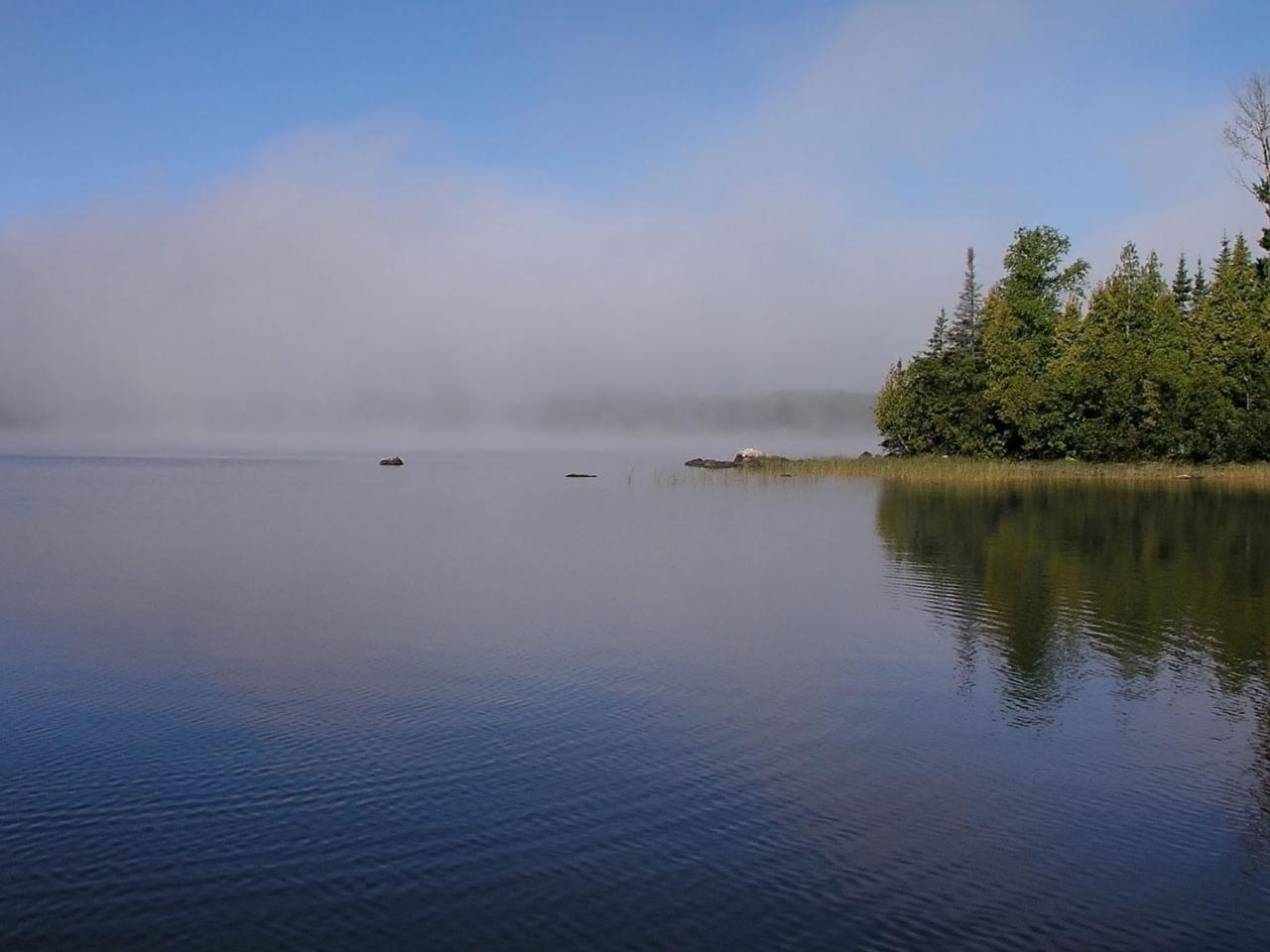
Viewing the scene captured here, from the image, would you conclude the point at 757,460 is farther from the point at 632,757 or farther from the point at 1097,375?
the point at 632,757

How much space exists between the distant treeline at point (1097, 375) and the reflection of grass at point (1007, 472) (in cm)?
202

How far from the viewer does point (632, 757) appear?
Answer: 10.1 meters

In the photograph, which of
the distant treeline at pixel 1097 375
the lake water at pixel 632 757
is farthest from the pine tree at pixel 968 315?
the lake water at pixel 632 757

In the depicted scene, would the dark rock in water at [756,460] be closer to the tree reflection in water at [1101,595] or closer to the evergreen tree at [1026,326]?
the evergreen tree at [1026,326]

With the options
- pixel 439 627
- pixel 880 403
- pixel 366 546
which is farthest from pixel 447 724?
pixel 880 403

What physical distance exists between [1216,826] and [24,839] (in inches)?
335

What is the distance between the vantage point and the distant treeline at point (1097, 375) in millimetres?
62000

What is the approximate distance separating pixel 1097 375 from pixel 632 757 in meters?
60.2

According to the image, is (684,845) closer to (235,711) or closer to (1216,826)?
(1216,826)

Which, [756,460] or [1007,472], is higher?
[756,460]

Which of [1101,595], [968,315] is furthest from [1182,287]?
[1101,595]

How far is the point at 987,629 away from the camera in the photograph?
1684 cm

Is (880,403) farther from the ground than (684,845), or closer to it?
farther from the ground

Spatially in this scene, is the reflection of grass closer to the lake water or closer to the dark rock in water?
the dark rock in water
